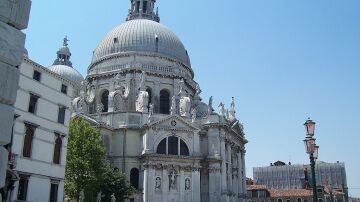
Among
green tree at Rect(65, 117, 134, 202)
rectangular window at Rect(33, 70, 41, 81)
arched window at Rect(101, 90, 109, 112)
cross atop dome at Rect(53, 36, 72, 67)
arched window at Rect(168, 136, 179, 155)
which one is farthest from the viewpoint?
cross atop dome at Rect(53, 36, 72, 67)

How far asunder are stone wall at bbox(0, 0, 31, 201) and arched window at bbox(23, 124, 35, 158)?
57.5 feet

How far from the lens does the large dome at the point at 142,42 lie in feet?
185

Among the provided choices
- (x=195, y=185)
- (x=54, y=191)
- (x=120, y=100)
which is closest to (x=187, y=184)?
(x=195, y=185)

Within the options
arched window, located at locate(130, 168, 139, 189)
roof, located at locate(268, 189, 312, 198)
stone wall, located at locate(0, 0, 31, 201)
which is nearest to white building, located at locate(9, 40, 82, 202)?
stone wall, located at locate(0, 0, 31, 201)

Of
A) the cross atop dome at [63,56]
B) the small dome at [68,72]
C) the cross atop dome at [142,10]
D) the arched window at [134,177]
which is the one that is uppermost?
the cross atop dome at [142,10]

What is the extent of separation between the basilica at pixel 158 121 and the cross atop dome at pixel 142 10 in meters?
4.51

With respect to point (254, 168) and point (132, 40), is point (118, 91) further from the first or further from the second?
point (254, 168)

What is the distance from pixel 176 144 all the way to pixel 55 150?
888 inches

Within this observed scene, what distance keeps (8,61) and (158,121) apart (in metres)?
39.9

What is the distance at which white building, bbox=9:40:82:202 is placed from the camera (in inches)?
856

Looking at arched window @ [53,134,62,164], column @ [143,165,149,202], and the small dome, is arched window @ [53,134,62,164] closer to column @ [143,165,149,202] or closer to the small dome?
column @ [143,165,149,202]

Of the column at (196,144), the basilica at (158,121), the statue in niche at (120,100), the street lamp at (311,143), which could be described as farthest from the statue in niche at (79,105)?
the street lamp at (311,143)

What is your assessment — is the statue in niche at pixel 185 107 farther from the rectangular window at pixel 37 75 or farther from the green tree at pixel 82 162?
the rectangular window at pixel 37 75

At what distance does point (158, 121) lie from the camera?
45312mm
